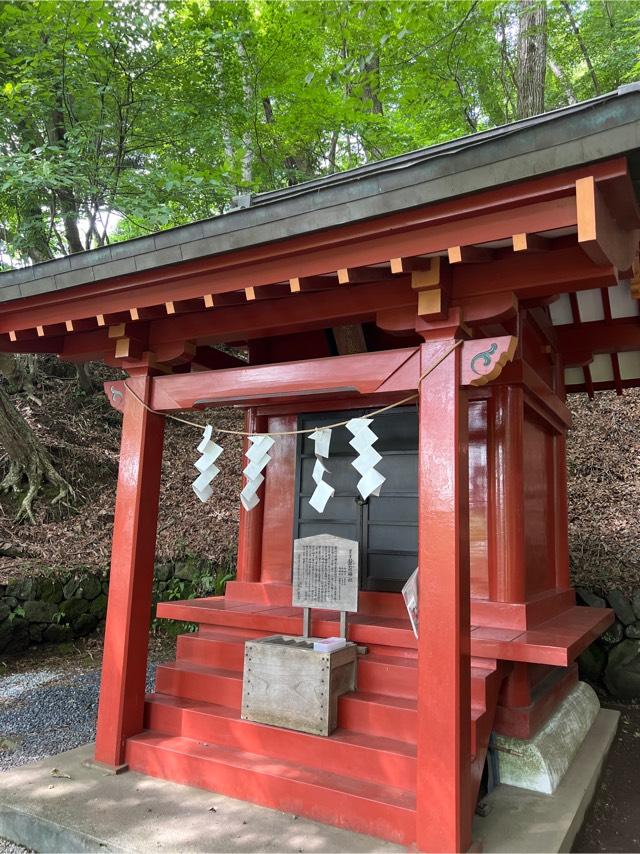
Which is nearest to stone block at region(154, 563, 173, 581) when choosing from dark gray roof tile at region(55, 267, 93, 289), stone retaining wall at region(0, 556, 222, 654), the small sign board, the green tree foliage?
stone retaining wall at region(0, 556, 222, 654)

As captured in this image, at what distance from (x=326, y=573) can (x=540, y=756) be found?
5.72 ft

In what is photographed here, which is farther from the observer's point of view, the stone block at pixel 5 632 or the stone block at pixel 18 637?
the stone block at pixel 18 637

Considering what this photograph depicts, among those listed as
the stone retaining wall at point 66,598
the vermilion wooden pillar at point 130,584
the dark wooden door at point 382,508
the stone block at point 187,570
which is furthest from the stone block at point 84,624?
the dark wooden door at point 382,508

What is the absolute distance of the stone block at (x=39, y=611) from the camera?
6789 millimetres

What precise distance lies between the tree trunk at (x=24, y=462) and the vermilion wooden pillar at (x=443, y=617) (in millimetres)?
7089

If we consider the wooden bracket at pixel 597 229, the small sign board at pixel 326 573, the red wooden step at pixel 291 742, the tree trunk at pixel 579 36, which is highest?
the tree trunk at pixel 579 36

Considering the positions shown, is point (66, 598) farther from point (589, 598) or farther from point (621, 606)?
point (621, 606)

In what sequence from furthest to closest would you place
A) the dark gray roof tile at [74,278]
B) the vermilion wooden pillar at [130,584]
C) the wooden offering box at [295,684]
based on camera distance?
1. the vermilion wooden pillar at [130,584]
2. the dark gray roof tile at [74,278]
3. the wooden offering box at [295,684]

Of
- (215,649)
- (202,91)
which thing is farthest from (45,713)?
(202,91)

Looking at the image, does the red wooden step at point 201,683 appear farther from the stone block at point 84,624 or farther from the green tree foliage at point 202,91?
the green tree foliage at point 202,91

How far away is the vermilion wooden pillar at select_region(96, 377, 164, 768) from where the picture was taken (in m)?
3.70

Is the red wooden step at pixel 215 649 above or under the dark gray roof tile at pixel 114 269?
under

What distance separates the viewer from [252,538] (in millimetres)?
5070

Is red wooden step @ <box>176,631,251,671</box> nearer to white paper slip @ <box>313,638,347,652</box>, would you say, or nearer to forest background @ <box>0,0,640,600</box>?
white paper slip @ <box>313,638,347,652</box>
